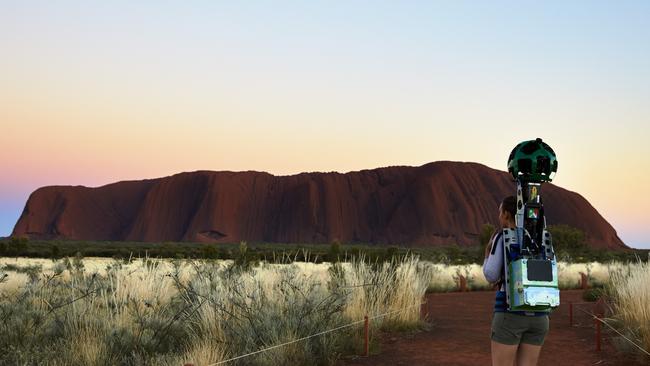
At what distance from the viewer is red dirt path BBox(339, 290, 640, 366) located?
9.24m

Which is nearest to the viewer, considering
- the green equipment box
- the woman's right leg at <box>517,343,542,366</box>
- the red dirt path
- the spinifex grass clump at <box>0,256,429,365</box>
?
the green equipment box

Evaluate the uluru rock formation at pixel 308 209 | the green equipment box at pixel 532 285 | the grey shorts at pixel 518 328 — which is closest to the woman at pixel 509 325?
the grey shorts at pixel 518 328

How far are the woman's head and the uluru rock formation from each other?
91.2 m

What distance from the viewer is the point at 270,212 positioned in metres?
106

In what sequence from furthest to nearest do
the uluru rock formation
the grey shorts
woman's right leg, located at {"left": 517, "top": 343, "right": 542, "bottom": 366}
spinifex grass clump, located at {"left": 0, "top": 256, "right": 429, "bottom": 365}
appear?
1. the uluru rock formation
2. spinifex grass clump, located at {"left": 0, "top": 256, "right": 429, "bottom": 365}
3. woman's right leg, located at {"left": 517, "top": 343, "right": 542, "bottom": 366}
4. the grey shorts

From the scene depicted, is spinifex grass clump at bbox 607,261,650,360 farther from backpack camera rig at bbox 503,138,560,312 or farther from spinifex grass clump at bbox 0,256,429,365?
backpack camera rig at bbox 503,138,560,312

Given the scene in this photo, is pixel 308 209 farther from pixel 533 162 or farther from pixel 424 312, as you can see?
pixel 533 162

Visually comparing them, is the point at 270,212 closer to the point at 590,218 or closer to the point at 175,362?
the point at 590,218

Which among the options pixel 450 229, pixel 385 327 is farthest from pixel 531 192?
pixel 450 229

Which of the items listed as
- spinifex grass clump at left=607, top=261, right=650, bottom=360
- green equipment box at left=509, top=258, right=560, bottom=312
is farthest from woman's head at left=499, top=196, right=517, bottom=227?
spinifex grass clump at left=607, top=261, right=650, bottom=360

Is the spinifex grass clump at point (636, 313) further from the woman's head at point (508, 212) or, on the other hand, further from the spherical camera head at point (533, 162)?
the spherical camera head at point (533, 162)

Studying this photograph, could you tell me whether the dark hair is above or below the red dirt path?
above

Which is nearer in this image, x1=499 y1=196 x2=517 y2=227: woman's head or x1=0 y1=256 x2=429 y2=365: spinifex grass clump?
x1=499 y1=196 x2=517 y2=227: woman's head

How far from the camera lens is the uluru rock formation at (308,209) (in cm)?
9906
